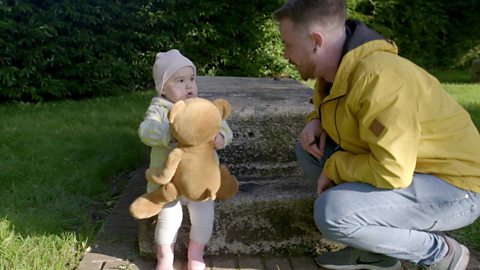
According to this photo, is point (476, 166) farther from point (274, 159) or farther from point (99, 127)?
point (99, 127)

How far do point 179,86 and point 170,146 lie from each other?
0.96 feet

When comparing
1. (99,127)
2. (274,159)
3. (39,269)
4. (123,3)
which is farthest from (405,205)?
(123,3)

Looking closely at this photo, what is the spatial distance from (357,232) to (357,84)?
0.60 meters

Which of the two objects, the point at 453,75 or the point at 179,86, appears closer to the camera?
the point at 179,86

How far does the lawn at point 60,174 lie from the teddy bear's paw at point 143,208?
0.44m

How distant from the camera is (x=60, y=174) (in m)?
4.17

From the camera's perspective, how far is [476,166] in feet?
7.66

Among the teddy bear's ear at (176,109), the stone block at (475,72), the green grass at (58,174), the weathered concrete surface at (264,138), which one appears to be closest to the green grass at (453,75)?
the stone block at (475,72)

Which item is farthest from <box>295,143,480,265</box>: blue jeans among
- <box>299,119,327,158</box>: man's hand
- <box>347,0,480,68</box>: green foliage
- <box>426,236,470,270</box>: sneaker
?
<box>347,0,480,68</box>: green foliage

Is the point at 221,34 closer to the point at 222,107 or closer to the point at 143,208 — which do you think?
the point at 222,107

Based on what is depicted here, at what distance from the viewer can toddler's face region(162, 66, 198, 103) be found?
2705mm

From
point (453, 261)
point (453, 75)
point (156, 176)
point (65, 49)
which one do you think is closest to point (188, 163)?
point (156, 176)

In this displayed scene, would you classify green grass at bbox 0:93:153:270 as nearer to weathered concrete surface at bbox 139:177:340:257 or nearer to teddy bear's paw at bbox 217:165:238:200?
weathered concrete surface at bbox 139:177:340:257

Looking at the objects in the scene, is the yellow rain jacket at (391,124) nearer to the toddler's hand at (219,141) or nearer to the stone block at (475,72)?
the toddler's hand at (219,141)
